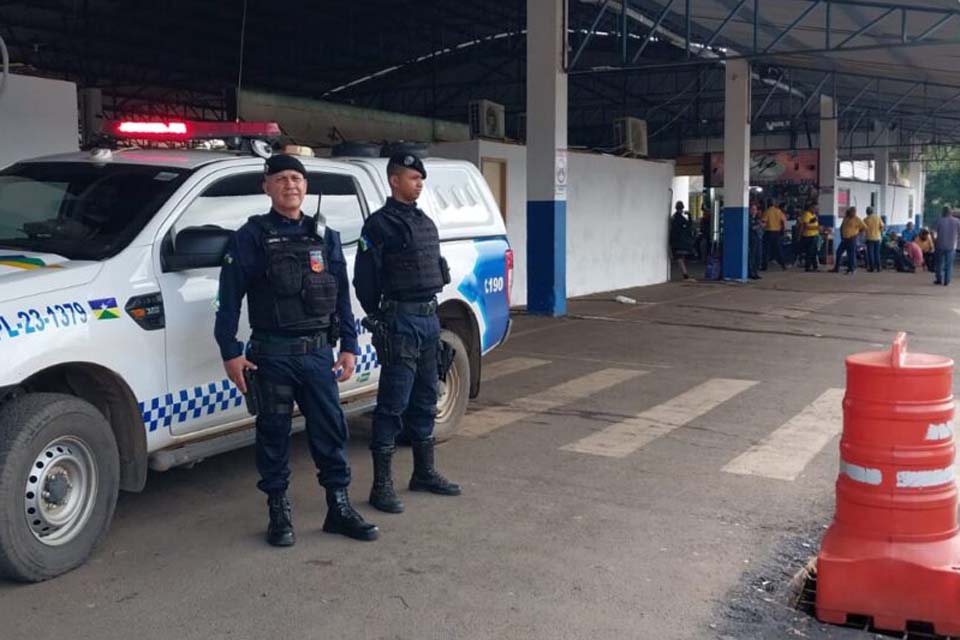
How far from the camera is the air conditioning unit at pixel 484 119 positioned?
17031mm

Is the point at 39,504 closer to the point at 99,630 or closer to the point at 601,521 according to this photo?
the point at 99,630

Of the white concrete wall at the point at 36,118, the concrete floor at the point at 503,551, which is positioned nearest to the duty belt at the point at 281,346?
the concrete floor at the point at 503,551

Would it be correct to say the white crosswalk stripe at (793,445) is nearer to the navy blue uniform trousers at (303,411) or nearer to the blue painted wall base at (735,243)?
the navy blue uniform trousers at (303,411)

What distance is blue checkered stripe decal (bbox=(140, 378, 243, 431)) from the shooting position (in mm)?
4910

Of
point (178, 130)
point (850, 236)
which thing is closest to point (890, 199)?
point (850, 236)

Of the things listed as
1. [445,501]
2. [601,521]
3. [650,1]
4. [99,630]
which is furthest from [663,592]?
[650,1]

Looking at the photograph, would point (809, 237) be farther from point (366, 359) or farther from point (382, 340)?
point (382, 340)

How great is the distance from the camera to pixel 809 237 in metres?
27.9

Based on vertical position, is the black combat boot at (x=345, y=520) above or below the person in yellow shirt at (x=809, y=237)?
below

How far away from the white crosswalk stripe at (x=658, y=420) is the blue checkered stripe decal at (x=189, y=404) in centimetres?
262

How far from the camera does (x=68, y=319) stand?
4.45 m

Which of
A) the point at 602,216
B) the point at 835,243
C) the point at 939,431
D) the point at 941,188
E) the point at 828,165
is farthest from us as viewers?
the point at 941,188

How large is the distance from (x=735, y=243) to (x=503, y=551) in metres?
19.1

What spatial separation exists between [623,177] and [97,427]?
53.1 ft
